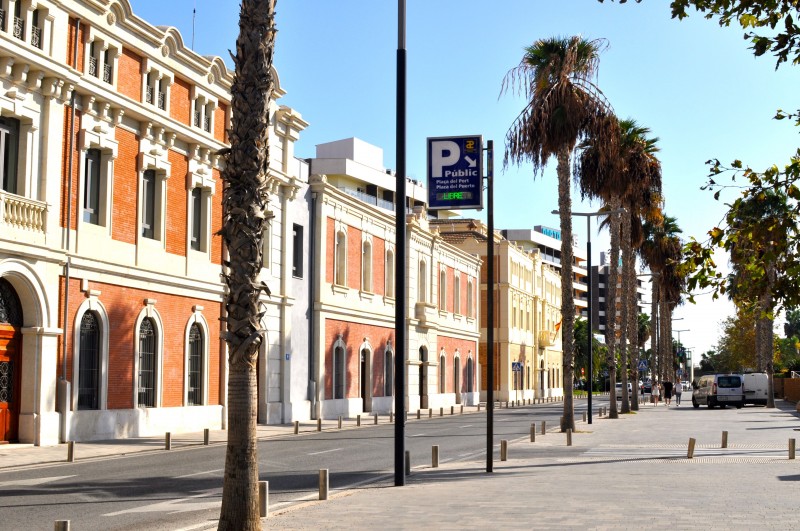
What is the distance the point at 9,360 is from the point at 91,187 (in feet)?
18.6

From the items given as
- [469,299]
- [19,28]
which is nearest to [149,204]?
[19,28]

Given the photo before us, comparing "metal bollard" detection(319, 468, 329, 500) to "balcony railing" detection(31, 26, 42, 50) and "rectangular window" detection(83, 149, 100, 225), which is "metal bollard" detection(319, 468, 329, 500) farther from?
"balcony railing" detection(31, 26, 42, 50)

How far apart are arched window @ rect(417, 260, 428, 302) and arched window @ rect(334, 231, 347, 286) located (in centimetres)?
1130

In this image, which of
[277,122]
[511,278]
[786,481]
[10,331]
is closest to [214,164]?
[277,122]

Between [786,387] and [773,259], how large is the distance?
211 feet

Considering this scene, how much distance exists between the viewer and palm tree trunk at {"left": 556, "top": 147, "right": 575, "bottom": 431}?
32562mm

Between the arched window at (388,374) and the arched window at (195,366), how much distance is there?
61.6ft

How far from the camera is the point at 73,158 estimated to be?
26938 mm

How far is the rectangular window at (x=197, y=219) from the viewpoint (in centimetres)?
3391

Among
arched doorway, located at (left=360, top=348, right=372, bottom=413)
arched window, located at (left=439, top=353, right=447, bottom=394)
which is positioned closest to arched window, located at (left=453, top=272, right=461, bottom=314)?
arched window, located at (left=439, top=353, right=447, bottom=394)

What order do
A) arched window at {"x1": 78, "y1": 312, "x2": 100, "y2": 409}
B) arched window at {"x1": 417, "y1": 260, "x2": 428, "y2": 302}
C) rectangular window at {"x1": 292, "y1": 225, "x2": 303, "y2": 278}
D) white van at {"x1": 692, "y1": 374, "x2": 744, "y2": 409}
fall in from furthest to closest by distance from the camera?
white van at {"x1": 692, "y1": 374, "x2": 744, "y2": 409} < arched window at {"x1": 417, "y1": 260, "x2": 428, "y2": 302} < rectangular window at {"x1": 292, "y1": 225, "x2": 303, "y2": 278} < arched window at {"x1": 78, "y1": 312, "x2": 100, "y2": 409}

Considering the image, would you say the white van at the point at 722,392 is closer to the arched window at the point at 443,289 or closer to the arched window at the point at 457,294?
the arched window at the point at 457,294

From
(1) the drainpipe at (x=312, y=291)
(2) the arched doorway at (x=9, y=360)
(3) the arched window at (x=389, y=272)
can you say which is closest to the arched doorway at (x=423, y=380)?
(3) the arched window at (x=389, y=272)

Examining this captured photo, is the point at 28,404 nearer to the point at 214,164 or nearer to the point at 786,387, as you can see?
the point at 214,164
